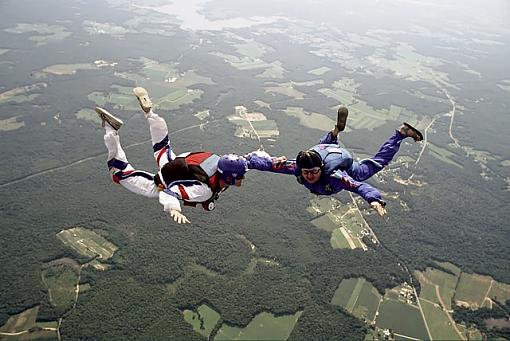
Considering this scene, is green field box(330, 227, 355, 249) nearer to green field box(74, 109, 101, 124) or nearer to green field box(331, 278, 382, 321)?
green field box(331, 278, 382, 321)

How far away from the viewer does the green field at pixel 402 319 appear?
46.7m

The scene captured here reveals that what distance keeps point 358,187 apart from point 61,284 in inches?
2066

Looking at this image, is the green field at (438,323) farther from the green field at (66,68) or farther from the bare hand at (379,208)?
the green field at (66,68)

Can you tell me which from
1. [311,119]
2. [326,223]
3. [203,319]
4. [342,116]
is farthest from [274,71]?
[342,116]

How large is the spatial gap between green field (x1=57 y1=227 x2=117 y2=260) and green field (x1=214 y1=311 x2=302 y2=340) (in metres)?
20.3

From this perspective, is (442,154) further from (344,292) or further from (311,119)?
(344,292)

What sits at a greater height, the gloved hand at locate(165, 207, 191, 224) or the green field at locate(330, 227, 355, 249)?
the gloved hand at locate(165, 207, 191, 224)

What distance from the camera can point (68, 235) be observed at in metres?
58.9

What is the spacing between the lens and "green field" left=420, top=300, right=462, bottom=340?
46.9 m

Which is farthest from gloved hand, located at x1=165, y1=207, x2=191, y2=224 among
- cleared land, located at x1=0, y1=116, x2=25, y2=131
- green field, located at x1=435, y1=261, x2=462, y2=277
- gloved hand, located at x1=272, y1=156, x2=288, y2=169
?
cleared land, located at x1=0, y1=116, x2=25, y2=131

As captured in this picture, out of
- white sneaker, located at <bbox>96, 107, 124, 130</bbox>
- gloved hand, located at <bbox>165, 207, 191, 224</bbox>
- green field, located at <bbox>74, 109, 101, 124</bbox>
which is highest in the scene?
white sneaker, located at <bbox>96, 107, 124, 130</bbox>

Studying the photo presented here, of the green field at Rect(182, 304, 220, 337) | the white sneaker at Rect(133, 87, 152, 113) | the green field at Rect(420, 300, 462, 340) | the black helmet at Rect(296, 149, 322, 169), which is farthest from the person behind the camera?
the green field at Rect(182, 304, 220, 337)

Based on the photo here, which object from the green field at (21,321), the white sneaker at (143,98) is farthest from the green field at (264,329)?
the white sneaker at (143,98)

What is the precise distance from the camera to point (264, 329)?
4891 centimetres
